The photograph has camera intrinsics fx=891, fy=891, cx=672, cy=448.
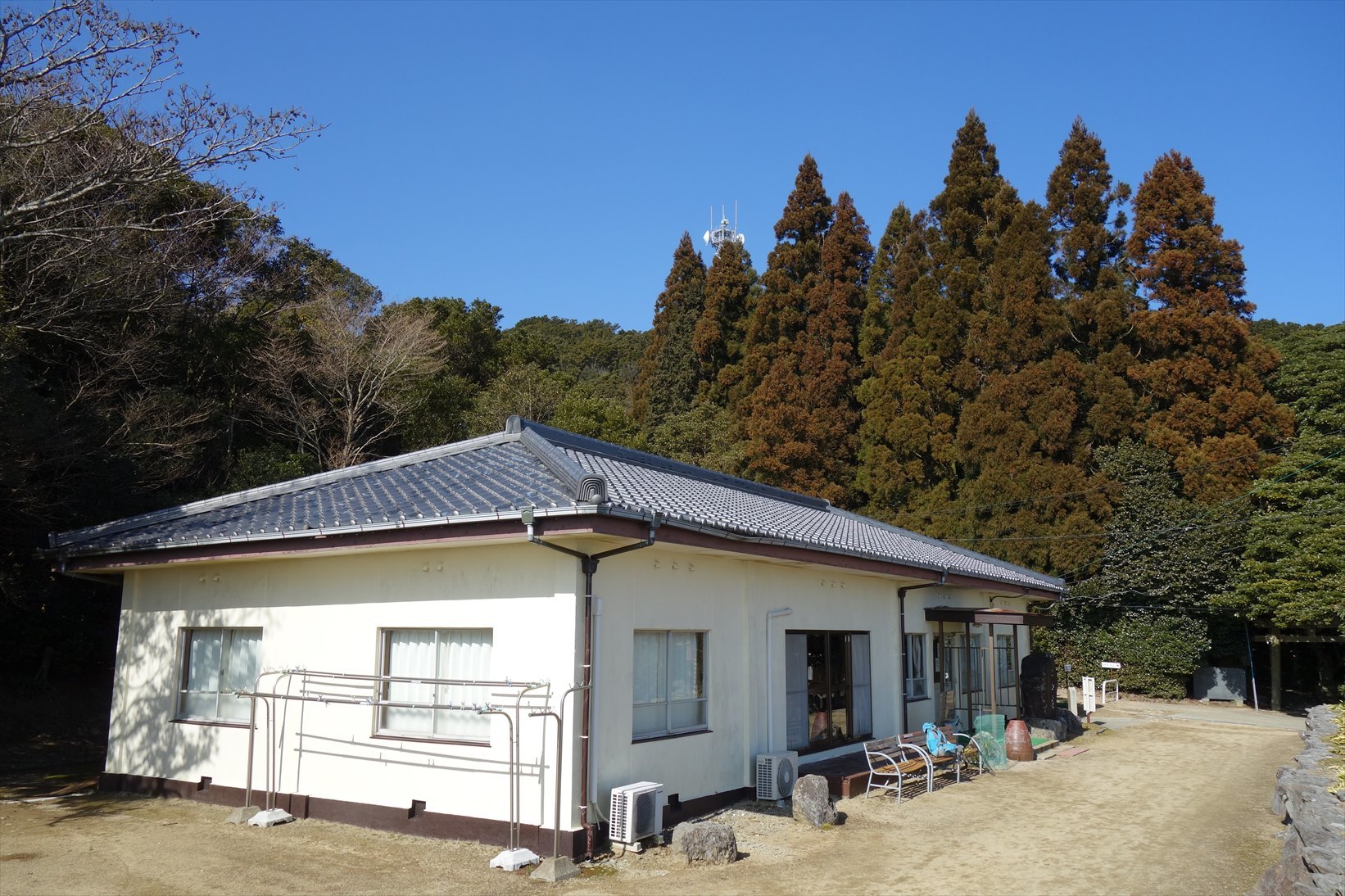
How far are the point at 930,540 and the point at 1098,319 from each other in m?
12.2

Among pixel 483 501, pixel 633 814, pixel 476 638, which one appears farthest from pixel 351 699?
pixel 633 814

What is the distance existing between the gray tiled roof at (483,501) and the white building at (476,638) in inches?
1.9

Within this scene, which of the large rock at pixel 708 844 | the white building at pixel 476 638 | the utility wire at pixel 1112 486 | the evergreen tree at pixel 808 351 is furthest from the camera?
the evergreen tree at pixel 808 351

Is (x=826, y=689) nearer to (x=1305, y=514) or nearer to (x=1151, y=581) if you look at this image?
(x=1151, y=581)

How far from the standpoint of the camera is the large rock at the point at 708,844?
755 cm

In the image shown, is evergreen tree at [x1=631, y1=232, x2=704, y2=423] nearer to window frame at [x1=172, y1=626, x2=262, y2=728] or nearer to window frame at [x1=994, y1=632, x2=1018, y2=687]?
window frame at [x1=994, y1=632, x2=1018, y2=687]

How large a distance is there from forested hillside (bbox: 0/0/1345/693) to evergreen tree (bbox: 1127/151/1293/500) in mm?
79

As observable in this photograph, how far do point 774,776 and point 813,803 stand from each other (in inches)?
37.0

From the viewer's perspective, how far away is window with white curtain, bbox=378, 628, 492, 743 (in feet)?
27.8

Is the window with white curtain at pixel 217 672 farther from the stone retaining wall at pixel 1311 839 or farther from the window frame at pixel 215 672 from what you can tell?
the stone retaining wall at pixel 1311 839

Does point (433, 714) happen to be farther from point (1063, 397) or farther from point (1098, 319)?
point (1098, 319)

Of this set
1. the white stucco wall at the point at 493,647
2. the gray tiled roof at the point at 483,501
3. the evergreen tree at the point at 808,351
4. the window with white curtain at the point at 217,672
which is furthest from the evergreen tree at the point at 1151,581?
the window with white curtain at the point at 217,672

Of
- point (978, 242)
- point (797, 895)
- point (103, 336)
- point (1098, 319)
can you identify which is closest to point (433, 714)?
point (797, 895)

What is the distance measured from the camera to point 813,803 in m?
9.02
